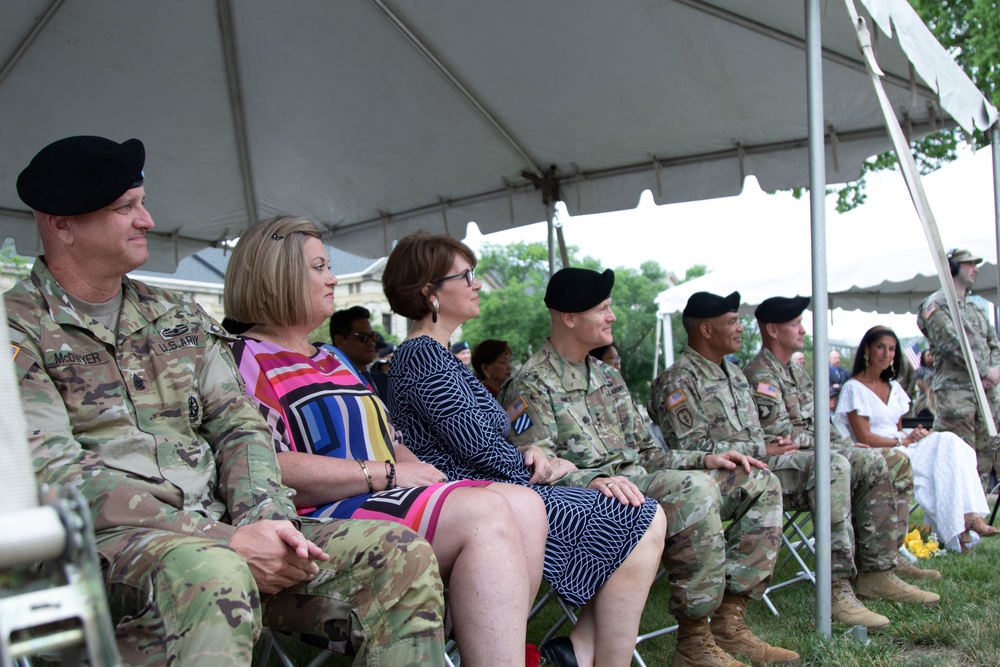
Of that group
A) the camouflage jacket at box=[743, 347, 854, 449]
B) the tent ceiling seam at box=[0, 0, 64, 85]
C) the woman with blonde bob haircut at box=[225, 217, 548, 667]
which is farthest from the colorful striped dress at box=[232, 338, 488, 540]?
the camouflage jacket at box=[743, 347, 854, 449]

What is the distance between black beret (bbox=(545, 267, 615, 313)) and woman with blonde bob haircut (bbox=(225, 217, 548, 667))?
43.0 inches

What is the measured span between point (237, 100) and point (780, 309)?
335 cm

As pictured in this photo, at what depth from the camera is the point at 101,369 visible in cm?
202

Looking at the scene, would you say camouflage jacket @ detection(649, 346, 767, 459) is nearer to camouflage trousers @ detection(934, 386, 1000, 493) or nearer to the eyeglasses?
the eyeglasses

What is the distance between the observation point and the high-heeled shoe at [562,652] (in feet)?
9.12

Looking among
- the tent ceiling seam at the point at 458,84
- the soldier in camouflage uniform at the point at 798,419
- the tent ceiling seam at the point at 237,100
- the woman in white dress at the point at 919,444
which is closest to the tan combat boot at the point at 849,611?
the soldier in camouflage uniform at the point at 798,419

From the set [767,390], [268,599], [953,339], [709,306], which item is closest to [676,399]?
[709,306]

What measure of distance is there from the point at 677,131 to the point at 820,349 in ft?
6.77

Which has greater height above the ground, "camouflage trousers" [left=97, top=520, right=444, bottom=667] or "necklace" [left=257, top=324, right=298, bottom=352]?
"necklace" [left=257, top=324, right=298, bottom=352]

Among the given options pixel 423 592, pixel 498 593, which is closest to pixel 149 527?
pixel 423 592

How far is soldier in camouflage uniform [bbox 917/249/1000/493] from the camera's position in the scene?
6555 millimetres

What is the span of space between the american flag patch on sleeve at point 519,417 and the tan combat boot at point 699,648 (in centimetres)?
91

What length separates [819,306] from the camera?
11.1ft

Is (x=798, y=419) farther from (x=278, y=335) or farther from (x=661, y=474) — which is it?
(x=278, y=335)
